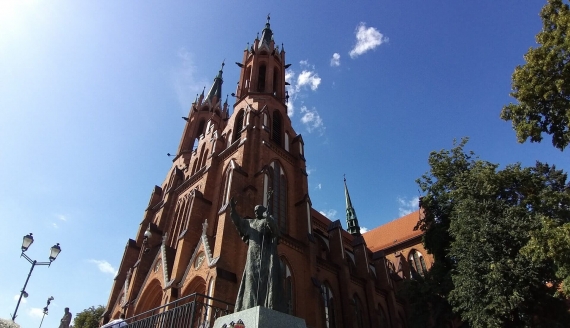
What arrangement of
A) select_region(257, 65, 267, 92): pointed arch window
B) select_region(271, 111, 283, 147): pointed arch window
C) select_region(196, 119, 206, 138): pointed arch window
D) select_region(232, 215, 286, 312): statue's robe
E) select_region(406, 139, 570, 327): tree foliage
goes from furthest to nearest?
select_region(196, 119, 206, 138): pointed arch window < select_region(257, 65, 267, 92): pointed arch window < select_region(271, 111, 283, 147): pointed arch window < select_region(406, 139, 570, 327): tree foliage < select_region(232, 215, 286, 312): statue's robe

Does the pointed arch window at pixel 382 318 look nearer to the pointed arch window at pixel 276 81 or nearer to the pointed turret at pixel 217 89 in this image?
the pointed arch window at pixel 276 81

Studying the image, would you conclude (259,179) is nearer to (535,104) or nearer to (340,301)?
(340,301)

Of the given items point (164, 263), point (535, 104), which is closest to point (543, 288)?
point (535, 104)

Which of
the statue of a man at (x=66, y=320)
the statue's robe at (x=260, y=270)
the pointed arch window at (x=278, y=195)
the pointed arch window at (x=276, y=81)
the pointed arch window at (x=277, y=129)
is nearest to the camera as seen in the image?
the statue's robe at (x=260, y=270)

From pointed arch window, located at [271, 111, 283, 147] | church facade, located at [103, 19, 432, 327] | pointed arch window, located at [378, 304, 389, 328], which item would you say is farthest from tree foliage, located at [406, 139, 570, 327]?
pointed arch window, located at [271, 111, 283, 147]

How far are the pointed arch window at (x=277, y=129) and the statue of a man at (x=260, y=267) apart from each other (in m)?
15.6

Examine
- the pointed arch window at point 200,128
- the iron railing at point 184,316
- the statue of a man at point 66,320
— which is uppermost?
the pointed arch window at point 200,128

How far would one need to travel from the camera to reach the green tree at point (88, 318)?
27084 mm

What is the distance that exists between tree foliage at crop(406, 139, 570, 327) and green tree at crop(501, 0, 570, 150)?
278cm

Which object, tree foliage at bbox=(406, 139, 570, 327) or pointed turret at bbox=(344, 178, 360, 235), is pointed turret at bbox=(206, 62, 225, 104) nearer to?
pointed turret at bbox=(344, 178, 360, 235)

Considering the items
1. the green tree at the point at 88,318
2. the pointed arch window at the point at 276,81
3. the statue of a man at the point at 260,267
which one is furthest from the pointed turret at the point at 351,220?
the statue of a man at the point at 260,267

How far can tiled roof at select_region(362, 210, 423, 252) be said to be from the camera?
3500cm

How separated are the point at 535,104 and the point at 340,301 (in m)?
13.8

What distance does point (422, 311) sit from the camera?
15594 millimetres
